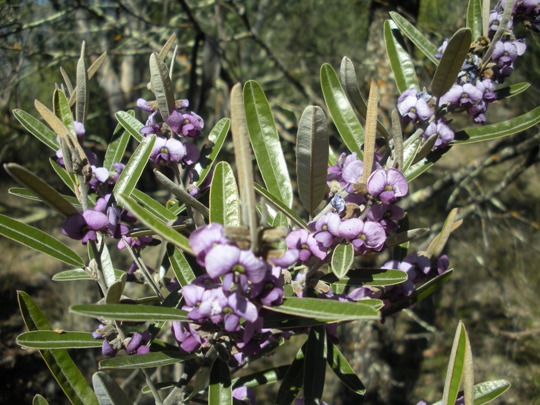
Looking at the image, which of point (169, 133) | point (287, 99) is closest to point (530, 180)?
point (287, 99)

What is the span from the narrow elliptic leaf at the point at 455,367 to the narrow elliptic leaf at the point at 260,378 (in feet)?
1.62

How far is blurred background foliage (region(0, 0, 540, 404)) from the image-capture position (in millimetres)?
2766

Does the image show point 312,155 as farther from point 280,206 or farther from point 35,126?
point 35,126

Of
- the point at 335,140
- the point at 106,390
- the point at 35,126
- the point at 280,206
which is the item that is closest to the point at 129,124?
the point at 35,126

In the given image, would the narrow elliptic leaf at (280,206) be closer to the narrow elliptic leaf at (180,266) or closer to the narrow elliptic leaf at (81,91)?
the narrow elliptic leaf at (180,266)

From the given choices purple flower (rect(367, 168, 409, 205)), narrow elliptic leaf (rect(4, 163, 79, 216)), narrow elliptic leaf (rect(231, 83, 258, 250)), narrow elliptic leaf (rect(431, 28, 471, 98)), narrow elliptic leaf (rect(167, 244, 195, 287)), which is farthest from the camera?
narrow elliptic leaf (rect(167, 244, 195, 287))

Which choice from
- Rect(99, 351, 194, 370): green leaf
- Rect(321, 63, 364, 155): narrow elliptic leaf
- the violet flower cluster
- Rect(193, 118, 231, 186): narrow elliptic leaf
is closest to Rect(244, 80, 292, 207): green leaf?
Rect(193, 118, 231, 186): narrow elliptic leaf

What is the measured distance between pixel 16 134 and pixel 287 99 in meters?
2.53

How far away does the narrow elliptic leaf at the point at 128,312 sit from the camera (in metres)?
0.74

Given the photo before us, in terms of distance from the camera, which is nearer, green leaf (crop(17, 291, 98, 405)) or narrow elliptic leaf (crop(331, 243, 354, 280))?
narrow elliptic leaf (crop(331, 243, 354, 280))

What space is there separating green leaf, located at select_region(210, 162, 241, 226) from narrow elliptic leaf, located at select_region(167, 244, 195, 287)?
22 centimetres

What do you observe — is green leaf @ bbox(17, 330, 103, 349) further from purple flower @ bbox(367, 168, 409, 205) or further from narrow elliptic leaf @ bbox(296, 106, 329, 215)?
purple flower @ bbox(367, 168, 409, 205)

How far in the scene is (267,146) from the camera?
1156mm

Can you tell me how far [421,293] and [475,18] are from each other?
0.67 metres
